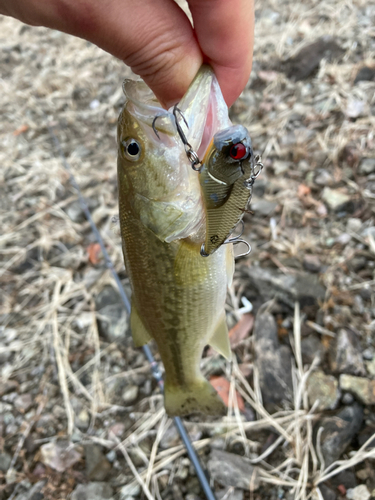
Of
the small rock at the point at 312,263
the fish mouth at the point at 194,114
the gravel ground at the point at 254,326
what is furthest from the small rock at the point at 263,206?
the fish mouth at the point at 194,114

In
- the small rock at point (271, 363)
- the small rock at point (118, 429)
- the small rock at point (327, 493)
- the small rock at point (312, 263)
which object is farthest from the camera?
the small rock at point (312, 263)

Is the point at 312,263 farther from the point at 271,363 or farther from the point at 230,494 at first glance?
the point at 230,494

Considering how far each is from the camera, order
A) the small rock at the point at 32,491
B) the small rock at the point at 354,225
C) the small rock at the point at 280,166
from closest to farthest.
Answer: the small rock at the point at 32,491 → the small rock at the point at 354,225 → the small rock at the point at 280,166

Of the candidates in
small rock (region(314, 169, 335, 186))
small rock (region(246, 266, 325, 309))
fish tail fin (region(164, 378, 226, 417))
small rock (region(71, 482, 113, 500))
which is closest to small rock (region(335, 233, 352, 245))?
small rock (region(246, 266, 325, 309))

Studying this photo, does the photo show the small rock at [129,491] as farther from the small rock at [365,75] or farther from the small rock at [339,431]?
the small rock at [365,75]

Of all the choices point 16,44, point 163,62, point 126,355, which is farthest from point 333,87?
point 16,44

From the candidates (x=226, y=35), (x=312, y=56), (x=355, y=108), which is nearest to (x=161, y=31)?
(x=226, y=35)

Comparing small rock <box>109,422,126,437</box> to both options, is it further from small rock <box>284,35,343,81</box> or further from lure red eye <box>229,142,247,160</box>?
small rock <box>284,35,343,81</box>
